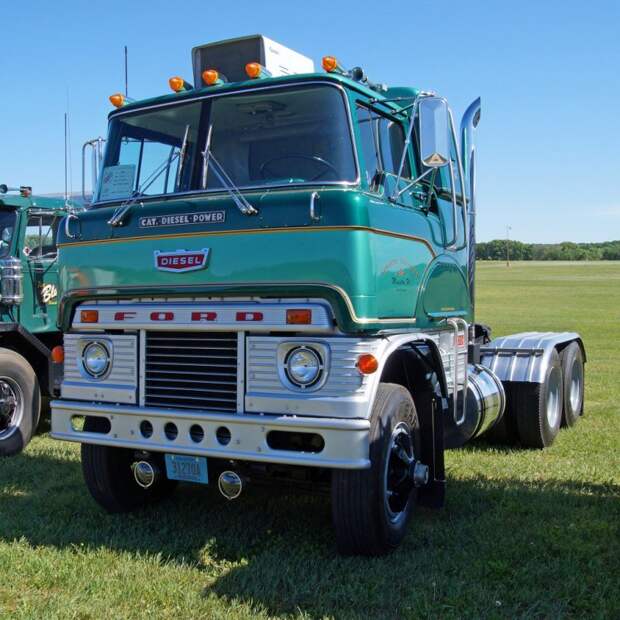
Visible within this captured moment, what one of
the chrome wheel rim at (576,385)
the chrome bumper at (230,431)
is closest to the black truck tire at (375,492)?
the chrome bumper at (230,431)

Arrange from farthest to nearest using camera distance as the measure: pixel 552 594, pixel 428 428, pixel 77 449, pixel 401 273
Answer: pixel 77 449, pixel 428 428, pixel 401 273, pixel 552 594

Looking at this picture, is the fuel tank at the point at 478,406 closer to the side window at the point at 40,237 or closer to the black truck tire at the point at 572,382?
the black truck tire at the point at 572,382

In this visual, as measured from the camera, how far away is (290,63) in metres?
5.55

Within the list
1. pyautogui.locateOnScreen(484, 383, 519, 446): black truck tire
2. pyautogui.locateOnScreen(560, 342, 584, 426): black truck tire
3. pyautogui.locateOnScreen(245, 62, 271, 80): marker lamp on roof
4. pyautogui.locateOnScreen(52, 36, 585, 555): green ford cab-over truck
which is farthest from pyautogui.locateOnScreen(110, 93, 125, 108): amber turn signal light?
pyautogui.locateOnScreen(560, 342, 584, 426): black truck tire

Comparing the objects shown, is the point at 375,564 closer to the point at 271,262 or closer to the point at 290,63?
the point at 271,262

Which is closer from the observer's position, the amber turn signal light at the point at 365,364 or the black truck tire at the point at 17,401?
the amber turn signal light at the point at 365,364

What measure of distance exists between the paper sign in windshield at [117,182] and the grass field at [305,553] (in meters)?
2.29

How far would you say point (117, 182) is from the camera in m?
5.48

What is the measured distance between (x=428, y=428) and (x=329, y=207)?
72.2 inches

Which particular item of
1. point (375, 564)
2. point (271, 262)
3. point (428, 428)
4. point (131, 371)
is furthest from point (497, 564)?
point (131, 371)

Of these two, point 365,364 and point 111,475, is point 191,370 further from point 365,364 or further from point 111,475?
point 111,475

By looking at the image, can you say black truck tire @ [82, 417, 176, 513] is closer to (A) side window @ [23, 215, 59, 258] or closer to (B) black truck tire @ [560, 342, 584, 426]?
(A) side window @ [23, 215, 59, 258]

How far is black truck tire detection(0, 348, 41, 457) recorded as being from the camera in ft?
25.3

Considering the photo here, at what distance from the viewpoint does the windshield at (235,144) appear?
4.80 meters
